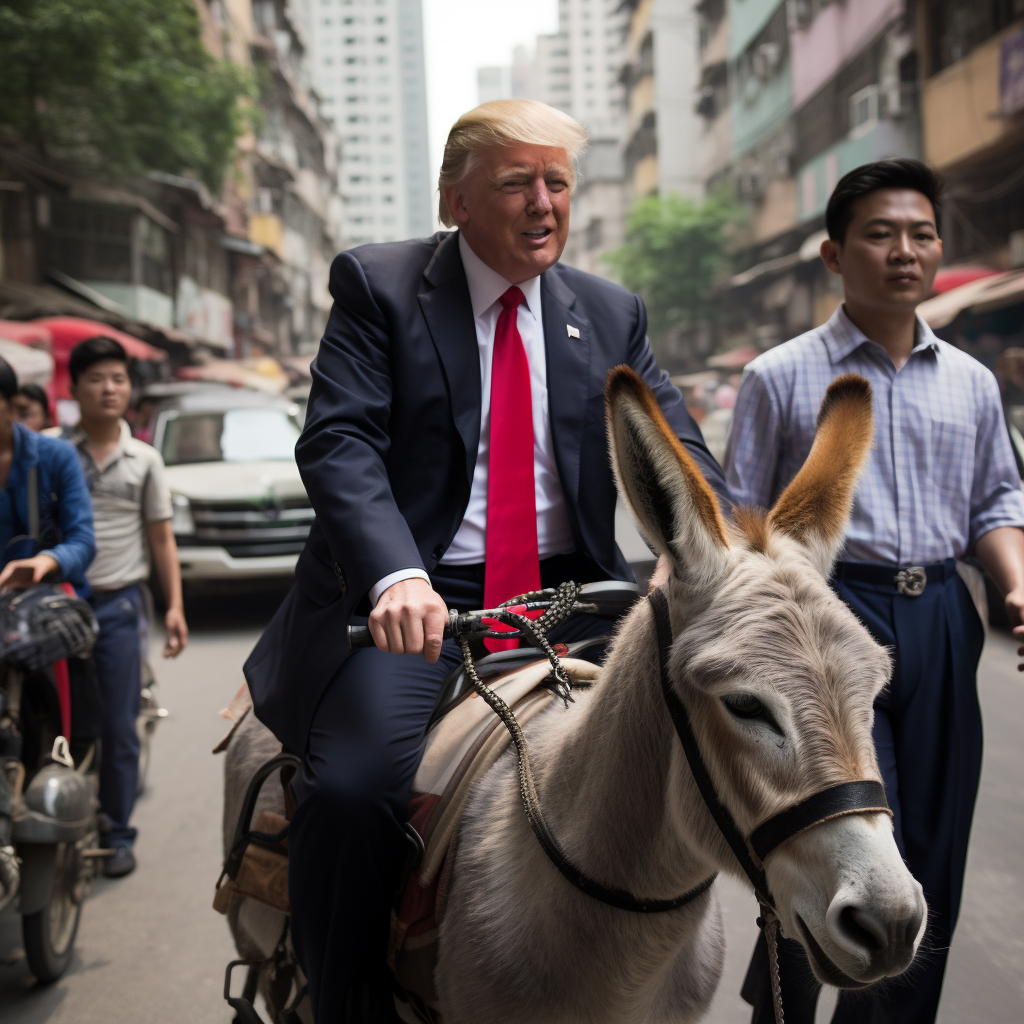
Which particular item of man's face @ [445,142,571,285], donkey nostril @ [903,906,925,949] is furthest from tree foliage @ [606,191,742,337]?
donkey nostril @ [903,906,925,949]

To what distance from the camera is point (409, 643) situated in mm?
1873

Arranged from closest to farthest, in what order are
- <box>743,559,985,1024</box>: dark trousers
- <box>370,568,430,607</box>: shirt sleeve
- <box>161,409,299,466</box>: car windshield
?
<box>370,568,430,607</box>: shirt sleeve
<box>743,559,985,1024</box>: dark trousers
<box>161,409,299,466</box>: car windshield

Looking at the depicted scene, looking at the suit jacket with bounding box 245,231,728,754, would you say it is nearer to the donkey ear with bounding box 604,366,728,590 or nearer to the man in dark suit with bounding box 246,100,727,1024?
the man in dark suit with bounding box 246,100,727,1024

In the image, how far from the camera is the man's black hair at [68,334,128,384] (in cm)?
528

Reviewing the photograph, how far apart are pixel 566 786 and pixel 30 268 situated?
29.0 meters

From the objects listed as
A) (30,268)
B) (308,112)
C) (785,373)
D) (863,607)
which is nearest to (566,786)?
(863,607)

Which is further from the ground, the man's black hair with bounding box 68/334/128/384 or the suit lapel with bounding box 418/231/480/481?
the man's black hair with bounding box 68/334/128/384

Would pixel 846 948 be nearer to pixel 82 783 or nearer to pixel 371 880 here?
pixel 371 880

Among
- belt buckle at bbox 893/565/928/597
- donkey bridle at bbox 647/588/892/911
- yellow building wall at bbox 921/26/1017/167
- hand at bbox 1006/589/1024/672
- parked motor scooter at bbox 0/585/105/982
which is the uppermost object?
yellow building wall at bbox 921/26/1017/167

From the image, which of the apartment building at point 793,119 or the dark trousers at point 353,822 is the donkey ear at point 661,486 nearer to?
the dark trousers at point 353,822

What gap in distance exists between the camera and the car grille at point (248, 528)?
1086 centimetres

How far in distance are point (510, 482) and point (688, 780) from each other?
89 cm

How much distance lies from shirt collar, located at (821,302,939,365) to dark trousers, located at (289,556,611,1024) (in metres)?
1.66

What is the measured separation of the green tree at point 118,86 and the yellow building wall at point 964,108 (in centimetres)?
1747
